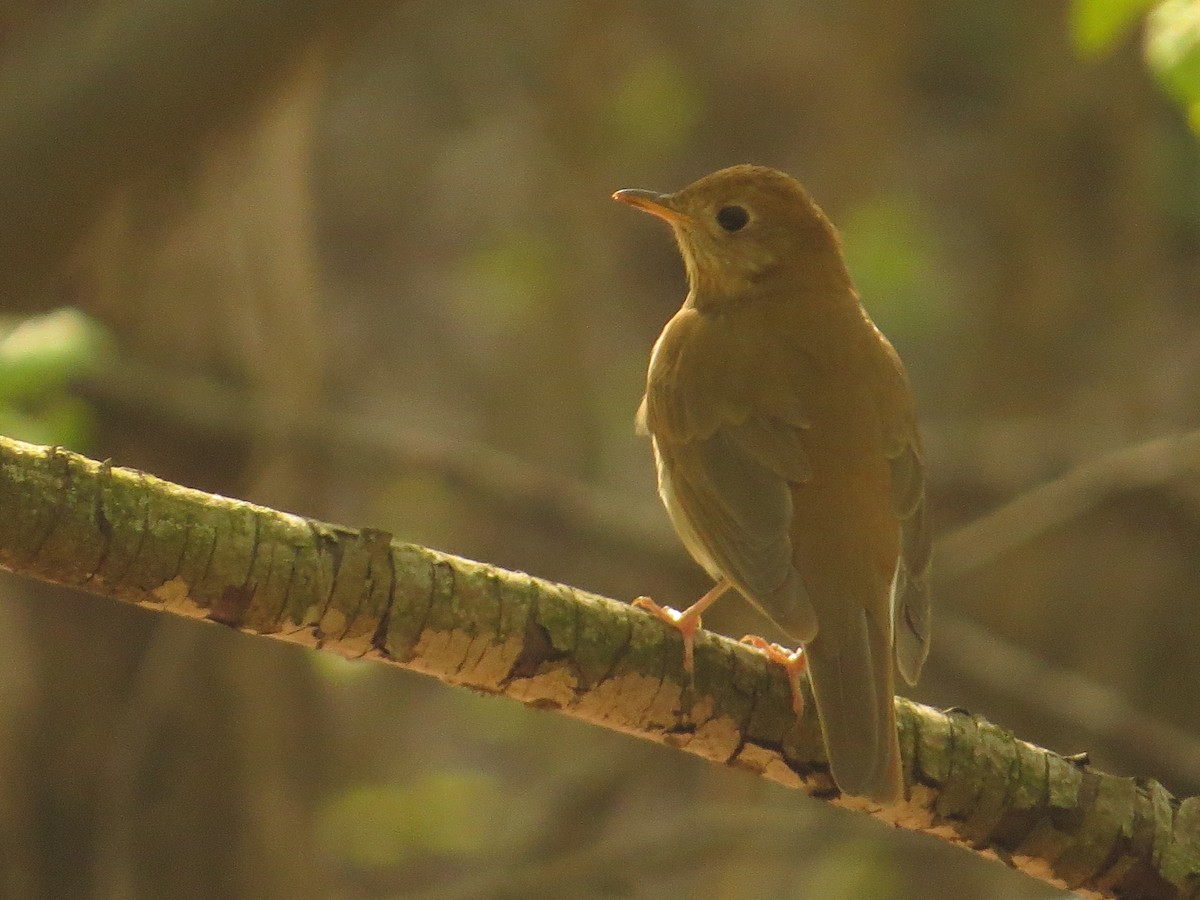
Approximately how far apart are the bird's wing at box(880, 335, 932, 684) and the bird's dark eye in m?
0.64

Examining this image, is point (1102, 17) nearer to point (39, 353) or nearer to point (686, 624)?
point (686, 624)

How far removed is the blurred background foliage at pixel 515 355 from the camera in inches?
191

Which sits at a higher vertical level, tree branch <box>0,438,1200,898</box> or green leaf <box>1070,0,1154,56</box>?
green leaf <box>1070,0,1154,56</box>

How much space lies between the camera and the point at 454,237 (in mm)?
13172

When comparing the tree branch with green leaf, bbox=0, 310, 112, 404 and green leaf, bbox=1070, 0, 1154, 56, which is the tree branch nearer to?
green leaf, bbox=0, 310, 112, 404

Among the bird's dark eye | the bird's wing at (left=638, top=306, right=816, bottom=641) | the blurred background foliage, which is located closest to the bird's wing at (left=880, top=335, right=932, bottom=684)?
the bird's wing at (left=638, top=306, right=816, bottom=641)

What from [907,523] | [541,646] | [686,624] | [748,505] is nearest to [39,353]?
[541,646]

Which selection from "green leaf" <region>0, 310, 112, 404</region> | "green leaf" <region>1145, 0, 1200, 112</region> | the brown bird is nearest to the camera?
"green leaf" <region>1145, 0, 1200, 112</region>

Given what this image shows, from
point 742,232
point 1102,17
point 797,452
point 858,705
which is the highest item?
point 742,232

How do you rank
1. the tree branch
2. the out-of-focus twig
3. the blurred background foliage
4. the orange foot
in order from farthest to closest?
the out-of-focus twig
the blurred background foliage
the orange foot
the tree branch

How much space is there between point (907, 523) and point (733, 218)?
1.24m

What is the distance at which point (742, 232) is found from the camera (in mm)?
4996

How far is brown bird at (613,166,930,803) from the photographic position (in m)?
3.68

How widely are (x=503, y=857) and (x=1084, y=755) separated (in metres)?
3.92
